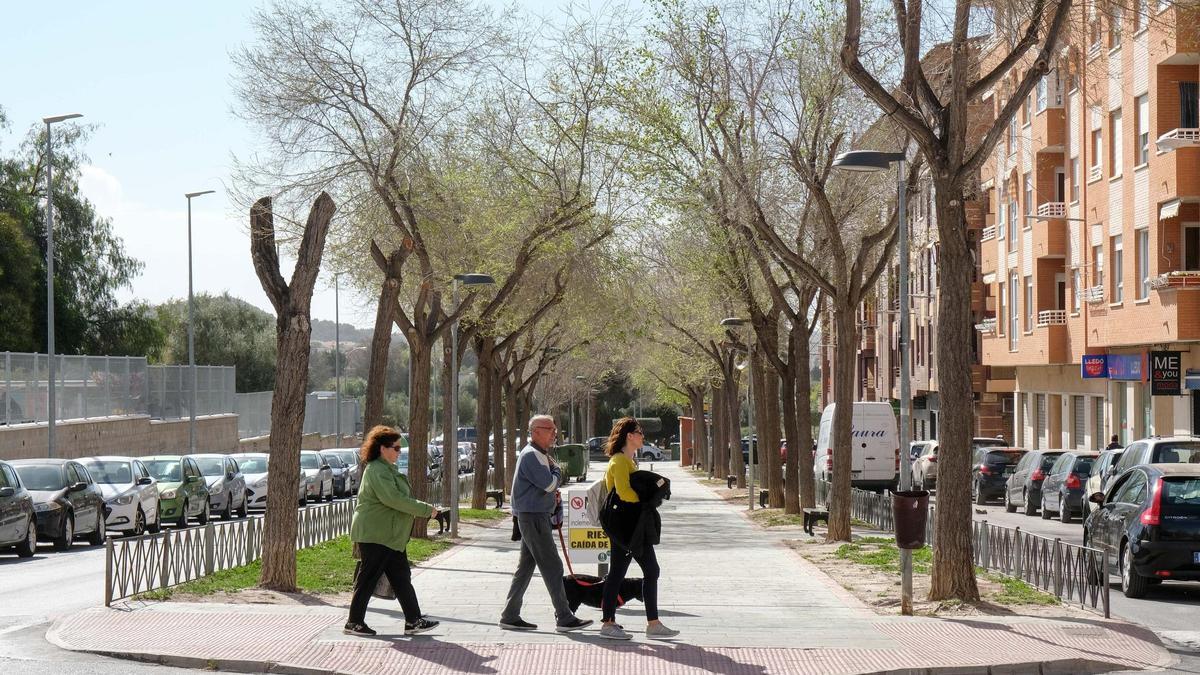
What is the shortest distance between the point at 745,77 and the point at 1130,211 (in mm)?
17350

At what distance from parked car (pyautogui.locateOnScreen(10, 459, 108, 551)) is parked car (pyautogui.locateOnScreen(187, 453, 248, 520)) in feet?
21.5

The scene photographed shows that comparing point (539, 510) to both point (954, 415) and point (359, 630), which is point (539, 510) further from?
point (954, 415)

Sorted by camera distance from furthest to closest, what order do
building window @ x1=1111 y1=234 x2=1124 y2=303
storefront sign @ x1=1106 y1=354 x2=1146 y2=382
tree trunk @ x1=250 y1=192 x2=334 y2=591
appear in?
building window @ x1=1111 y1=234 x2=1124 y2=303 → storefront sign @ x1=1106 y1=354 x2=1146 y2=382 → tree trunk @ x1=250 y1=192 x2=334 y2=591

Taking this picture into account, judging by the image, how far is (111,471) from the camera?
1122 inches

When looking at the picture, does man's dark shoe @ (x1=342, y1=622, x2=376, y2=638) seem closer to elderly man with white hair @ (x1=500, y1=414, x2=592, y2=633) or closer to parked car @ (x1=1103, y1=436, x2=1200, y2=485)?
elderly man with white hair @ (x1=500, y1=414, x2=592, y2=633)

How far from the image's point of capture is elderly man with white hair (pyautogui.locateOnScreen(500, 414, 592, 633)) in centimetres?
1262

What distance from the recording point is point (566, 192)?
100 ft

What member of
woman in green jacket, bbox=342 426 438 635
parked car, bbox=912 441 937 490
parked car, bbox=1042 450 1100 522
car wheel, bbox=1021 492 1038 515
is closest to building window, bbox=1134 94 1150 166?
car wheel, bbox=1021 492 1038 515

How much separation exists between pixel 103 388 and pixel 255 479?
12.3 meters

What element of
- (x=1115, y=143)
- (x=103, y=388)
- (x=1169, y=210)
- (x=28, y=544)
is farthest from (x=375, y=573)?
(x=103, y=388)

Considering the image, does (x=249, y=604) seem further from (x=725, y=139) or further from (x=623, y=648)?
(x=725, y=139)

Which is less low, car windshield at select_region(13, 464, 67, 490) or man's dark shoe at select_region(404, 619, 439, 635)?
car windshield at select_region(13, 464, 67, 490)

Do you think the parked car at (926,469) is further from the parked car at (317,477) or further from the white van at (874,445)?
the parked car at (317,477)

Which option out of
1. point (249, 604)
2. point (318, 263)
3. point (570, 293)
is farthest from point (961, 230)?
point (570, 293)
